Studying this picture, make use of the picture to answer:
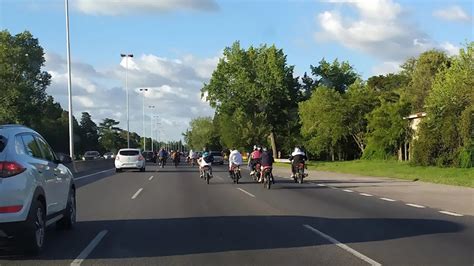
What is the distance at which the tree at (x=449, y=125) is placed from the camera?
123 ft

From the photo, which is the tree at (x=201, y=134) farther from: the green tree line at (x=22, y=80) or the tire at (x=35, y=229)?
the tire at (x=35, y=229)

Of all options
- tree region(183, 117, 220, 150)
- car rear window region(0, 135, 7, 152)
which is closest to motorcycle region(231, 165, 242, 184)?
car rear window region(0, 135, 7, 152)

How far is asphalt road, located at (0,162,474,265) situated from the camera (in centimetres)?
858

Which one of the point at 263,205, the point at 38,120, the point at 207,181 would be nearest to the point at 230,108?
the point at 38,120

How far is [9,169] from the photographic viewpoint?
317 inches

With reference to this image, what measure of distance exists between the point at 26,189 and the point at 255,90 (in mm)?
74209

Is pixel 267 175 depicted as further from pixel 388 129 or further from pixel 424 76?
pixel 424 76

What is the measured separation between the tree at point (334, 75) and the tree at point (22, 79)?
41297 mm

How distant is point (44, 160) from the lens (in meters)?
9.66

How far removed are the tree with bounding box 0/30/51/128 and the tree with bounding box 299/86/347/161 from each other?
104 ft

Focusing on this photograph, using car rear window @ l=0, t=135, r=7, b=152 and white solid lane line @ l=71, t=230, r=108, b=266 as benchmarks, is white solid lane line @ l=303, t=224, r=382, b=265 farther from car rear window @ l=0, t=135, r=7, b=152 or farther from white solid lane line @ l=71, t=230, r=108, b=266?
car rear window @ l=0, t=135, r=7, b=152

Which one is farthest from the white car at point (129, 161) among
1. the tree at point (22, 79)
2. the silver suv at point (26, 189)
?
the silver suv at point (26, 189)

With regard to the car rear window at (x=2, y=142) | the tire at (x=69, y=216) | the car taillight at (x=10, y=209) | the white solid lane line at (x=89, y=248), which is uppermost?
the car rear window at (x=2, y=142)

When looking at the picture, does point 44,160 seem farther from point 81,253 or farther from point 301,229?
point 301,229
